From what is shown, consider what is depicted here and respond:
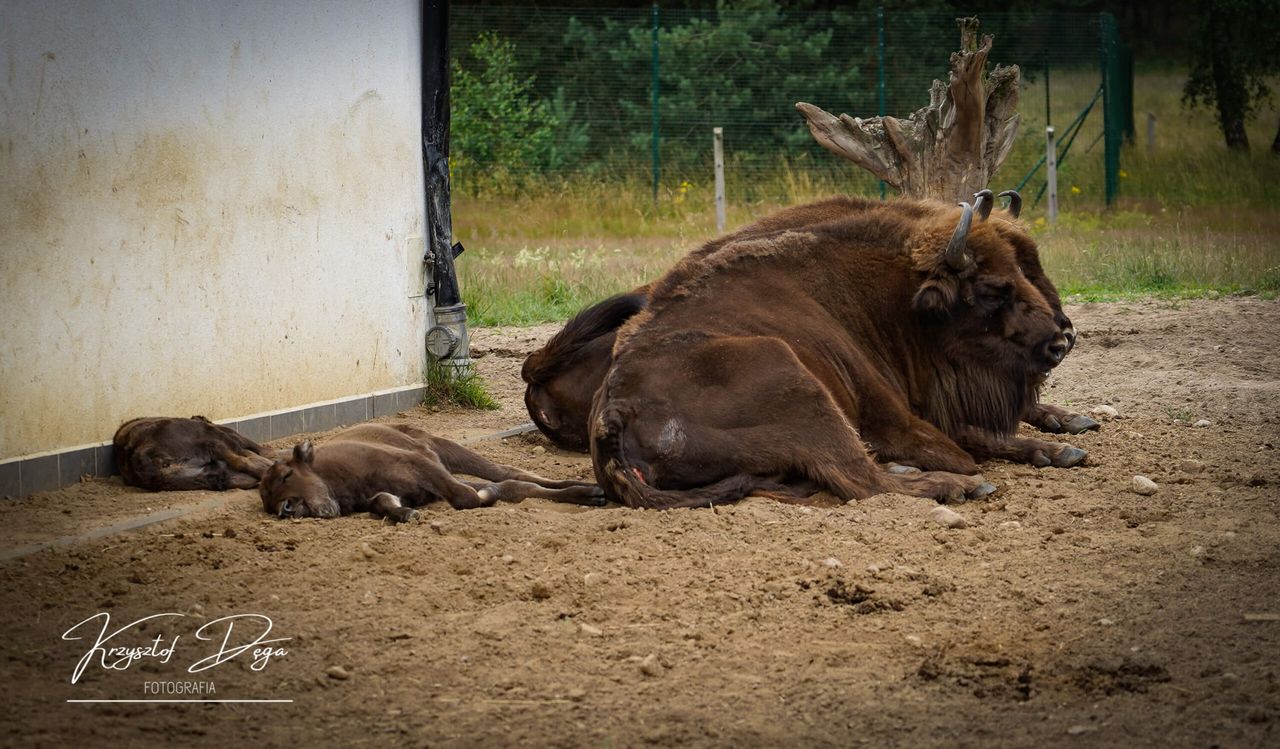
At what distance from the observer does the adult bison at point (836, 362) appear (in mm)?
5785

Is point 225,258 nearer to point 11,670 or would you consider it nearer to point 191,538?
point 191,538

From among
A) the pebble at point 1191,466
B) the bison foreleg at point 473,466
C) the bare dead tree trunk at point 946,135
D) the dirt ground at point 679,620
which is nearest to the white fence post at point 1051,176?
the bare dead tree trunk at point 946,135

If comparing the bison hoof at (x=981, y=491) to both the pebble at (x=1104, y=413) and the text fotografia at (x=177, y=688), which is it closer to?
the pebble at (x=1104, y=413)

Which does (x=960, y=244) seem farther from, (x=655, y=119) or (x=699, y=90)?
(x=699, y=90)

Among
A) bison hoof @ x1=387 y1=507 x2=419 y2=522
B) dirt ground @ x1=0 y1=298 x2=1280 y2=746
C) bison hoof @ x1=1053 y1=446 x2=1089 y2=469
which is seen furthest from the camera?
bison hoof @ x1=1053 y1=446 x2=1089 y2=469

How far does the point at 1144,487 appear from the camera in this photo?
607cm

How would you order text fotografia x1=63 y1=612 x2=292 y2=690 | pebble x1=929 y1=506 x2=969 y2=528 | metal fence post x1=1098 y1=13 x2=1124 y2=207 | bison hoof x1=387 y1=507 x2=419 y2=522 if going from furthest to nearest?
metal fence post x1=1098 y1=13 x2=1124 y2=207 < bison hoof x1=387 y1=507 x2=419 y2=522 < pebble x1=929 y1=506 x2=969 y2=528 < text fotografia x1=63 y1=612 x2=292 y2=690

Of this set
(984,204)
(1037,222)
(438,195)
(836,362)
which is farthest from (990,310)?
(1037,222)

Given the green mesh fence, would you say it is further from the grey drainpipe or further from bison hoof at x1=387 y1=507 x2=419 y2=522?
bison hoof at x1=387 y1=507 x2=419 y2=522

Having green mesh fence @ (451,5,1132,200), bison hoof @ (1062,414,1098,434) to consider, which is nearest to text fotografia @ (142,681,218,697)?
bison hoof @ (1062,414,1098,434)

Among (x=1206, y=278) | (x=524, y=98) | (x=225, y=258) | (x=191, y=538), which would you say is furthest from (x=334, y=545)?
(x=524, y=98)

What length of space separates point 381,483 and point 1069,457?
3342 millimetres

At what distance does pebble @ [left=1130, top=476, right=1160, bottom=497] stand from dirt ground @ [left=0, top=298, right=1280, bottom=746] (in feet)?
0.26

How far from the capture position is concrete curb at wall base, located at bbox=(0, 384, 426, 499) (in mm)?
5945
